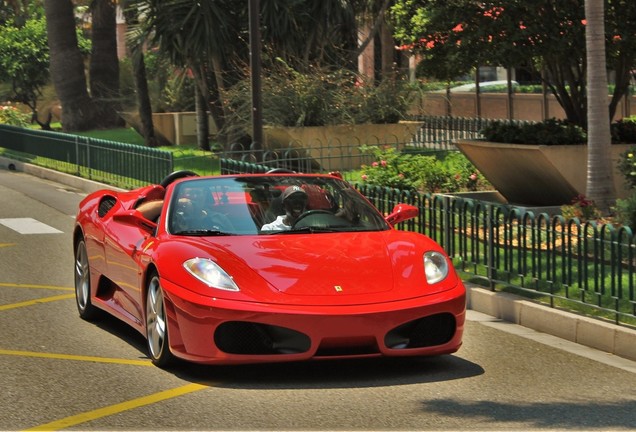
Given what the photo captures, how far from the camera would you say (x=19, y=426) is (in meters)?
7.30

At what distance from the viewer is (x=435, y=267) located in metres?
9.12

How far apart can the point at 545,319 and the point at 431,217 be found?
280 centimetres

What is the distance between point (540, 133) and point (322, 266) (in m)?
11.7

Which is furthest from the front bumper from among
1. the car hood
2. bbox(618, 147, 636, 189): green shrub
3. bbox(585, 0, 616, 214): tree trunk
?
bbox(585, 0, 616, 214): tree trunk

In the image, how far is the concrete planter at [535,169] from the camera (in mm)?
19562

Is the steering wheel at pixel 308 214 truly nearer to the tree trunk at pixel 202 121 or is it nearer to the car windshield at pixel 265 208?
the car windshield at pixel 265 208

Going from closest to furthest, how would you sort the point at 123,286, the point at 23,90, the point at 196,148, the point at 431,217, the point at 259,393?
the point at 259,393, the point at 123,286, the point at 431,217, the point at 196,148, the point at 23,90

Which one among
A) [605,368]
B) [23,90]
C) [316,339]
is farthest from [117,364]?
[23,90]

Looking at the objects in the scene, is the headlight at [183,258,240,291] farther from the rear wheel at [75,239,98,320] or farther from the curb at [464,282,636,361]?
the curb at [464,282,636,361]

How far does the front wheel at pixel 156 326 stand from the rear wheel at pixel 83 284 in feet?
6.10

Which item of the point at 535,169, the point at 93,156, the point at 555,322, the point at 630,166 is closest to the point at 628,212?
the point at 630,166

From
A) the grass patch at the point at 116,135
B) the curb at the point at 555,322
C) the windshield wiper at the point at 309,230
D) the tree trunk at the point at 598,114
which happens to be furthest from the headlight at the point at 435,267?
the grass patch at the point at 116,135

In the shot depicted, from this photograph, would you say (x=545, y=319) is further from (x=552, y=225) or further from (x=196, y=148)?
(x=196, y=148)

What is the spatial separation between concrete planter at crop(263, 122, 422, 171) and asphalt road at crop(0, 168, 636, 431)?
15.6m
